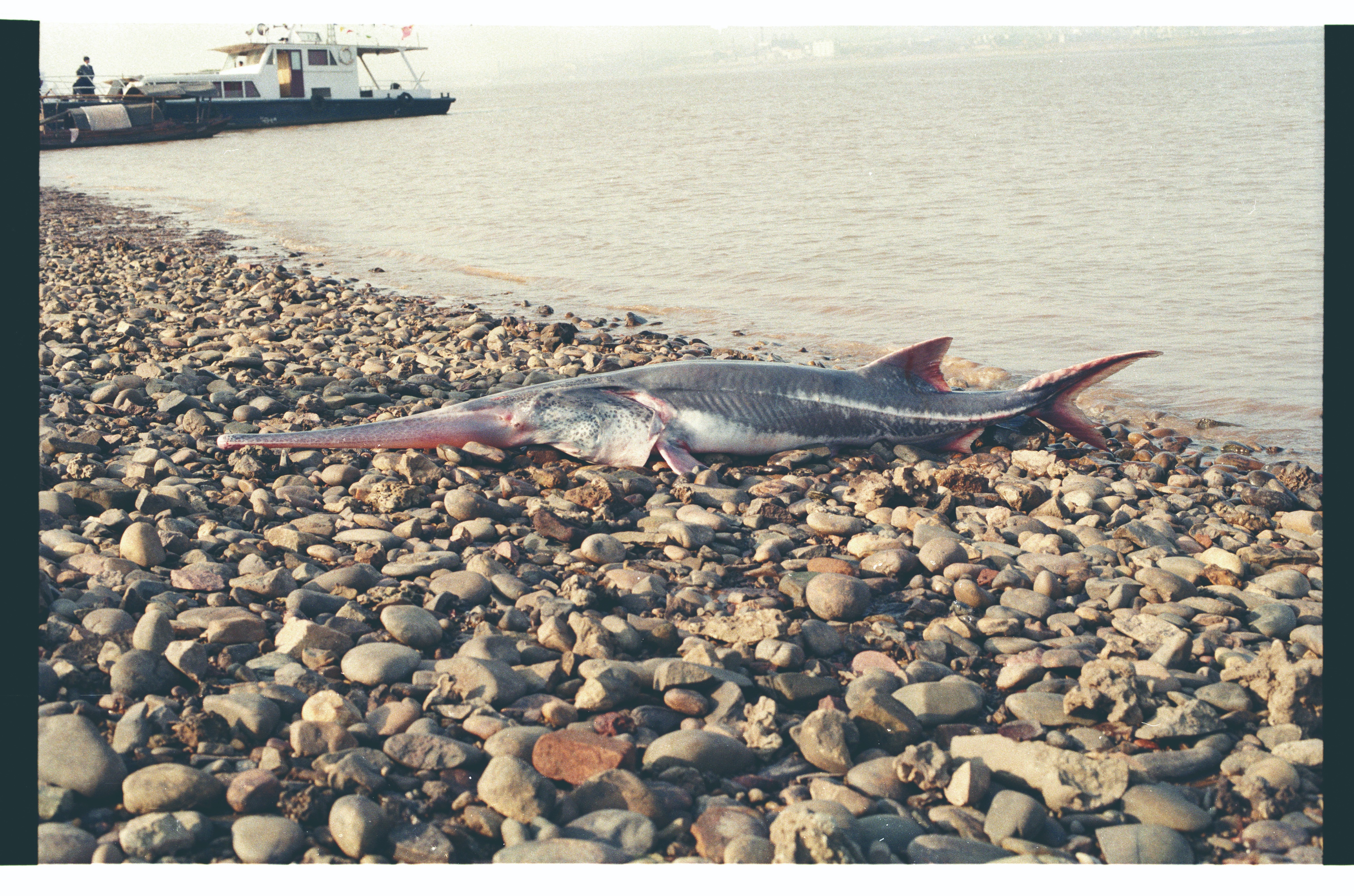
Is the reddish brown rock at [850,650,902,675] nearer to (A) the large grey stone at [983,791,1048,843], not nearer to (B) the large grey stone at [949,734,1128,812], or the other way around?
(B) the large grey stone at [949,734,1128,812]

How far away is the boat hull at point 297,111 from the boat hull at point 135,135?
1342 millimetres

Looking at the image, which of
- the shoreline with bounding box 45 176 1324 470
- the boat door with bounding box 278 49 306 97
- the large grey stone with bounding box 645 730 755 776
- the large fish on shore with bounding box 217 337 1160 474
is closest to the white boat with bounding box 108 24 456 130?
the boat door with bounding box 278 49 306 97

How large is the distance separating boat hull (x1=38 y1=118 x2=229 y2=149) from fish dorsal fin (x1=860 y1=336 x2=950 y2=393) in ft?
141

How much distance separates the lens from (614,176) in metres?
23.8

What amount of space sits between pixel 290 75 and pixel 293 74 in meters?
0.23

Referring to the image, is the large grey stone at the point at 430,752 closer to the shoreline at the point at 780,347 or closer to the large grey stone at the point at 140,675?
the large grey stone at the point at 140,675

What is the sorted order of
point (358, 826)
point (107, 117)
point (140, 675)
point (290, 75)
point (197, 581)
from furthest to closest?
point (290, 75) < point (107, 117) < point (197, 581) < point (140, 675) < point (358, 826)

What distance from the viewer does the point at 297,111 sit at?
50.8m

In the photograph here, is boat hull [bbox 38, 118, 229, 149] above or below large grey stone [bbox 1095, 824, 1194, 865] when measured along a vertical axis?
above

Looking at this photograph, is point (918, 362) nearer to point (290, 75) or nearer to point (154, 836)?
point (154, 836)

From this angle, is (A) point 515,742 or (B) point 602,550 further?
(B) point 602,550

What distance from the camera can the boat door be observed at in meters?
50.6

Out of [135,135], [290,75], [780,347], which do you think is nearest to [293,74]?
[290,75]

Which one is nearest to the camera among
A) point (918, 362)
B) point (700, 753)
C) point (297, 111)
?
point (700, 753)
